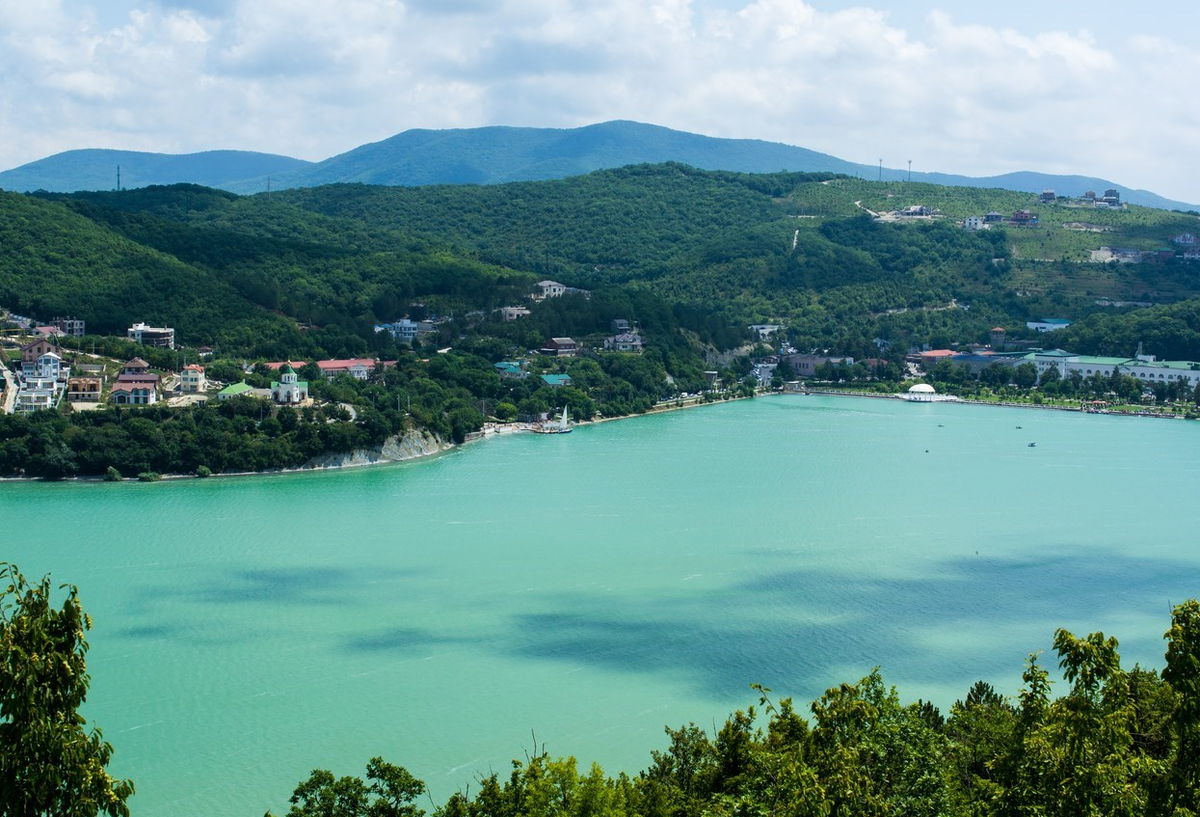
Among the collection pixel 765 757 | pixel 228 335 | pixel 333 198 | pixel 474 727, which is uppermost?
pixel 333 198

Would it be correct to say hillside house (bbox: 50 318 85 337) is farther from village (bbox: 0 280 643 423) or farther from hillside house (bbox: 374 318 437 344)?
hillside house (bbox: 374 318 437 344)

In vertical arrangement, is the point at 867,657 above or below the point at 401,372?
below

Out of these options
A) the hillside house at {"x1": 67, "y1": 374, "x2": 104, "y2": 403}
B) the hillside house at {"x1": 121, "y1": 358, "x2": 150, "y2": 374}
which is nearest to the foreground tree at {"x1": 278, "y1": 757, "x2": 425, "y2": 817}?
the hillside house at {"x1": 67, "y1": 374, "x2": 104, "y2": 403}

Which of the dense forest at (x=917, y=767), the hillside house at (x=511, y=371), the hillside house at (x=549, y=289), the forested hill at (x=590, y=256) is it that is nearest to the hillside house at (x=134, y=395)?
the forested hill at (x=590, y=256)

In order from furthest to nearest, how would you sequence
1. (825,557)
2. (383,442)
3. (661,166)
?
(661,166) → (383,442) → (825,557)

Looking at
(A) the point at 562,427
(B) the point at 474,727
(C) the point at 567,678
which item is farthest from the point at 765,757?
(A) the point at 562,427

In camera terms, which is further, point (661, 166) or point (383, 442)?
point (661, 166)

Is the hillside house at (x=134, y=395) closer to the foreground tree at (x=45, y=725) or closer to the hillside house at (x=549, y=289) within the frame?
the hillside house at (x=549, y=289)

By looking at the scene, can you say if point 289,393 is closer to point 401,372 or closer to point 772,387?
point 401,372
